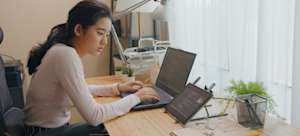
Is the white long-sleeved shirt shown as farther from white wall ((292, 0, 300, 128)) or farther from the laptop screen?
white wall ((292, 0, 300, 128))

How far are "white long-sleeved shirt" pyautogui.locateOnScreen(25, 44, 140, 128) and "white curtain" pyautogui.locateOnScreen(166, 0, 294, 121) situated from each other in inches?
22.3

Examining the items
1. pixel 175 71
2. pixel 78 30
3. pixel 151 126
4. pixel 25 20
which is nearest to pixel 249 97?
pixel 151 126

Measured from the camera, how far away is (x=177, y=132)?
1.18 m

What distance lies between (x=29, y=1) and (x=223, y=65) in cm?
190

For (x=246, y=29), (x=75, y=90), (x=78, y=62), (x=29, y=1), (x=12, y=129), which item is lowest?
(x=12, y=129)

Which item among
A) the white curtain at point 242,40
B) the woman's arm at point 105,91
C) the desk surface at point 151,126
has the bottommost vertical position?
the desk surface at point 151,126

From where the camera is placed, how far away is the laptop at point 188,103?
4.12ft

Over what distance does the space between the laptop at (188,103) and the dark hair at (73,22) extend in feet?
1.74

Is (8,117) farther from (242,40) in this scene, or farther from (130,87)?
(242,40)

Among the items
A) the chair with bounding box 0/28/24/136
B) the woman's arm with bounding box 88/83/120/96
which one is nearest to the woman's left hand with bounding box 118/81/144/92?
the woman's arm with bounding box 88/83/120/96

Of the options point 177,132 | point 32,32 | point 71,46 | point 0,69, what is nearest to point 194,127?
point 177,132

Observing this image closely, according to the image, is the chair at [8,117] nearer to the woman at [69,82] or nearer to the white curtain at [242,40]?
the woman at [69,82]

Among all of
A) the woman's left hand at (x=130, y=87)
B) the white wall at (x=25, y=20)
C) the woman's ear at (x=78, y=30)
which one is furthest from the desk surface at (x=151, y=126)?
the white wall at (x=25, y=20)

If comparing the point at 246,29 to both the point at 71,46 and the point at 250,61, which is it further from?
the point at 71,46
